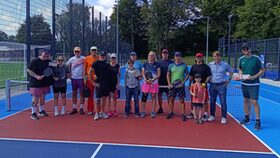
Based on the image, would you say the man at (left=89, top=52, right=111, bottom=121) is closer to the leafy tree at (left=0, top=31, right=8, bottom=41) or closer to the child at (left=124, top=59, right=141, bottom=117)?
the child at (left=124, top=59, right=141, bottom=117)

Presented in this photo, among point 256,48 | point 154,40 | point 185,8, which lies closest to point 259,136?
point 256,48

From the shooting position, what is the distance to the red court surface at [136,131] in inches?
275

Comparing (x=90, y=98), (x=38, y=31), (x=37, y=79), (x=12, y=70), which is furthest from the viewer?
(x=12, y=70)

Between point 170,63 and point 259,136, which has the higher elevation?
point 170,63

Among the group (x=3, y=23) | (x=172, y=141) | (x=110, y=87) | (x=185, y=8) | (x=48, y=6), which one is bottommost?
(x=172, y=141)

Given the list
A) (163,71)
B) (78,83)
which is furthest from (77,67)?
(163,71)

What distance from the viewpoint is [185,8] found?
68.1 meters

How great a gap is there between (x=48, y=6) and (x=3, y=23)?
3.12 metres

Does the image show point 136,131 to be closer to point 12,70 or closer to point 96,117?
point 96,117

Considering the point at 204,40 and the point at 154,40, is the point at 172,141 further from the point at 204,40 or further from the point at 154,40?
the point at 204,40

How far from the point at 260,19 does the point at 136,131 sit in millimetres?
37471

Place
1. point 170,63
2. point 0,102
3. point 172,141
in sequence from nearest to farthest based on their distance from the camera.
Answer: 1. point 172,141
2. point 170,63
3. point 0,102

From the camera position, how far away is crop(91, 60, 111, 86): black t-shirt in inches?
359

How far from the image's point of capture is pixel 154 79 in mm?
9391
